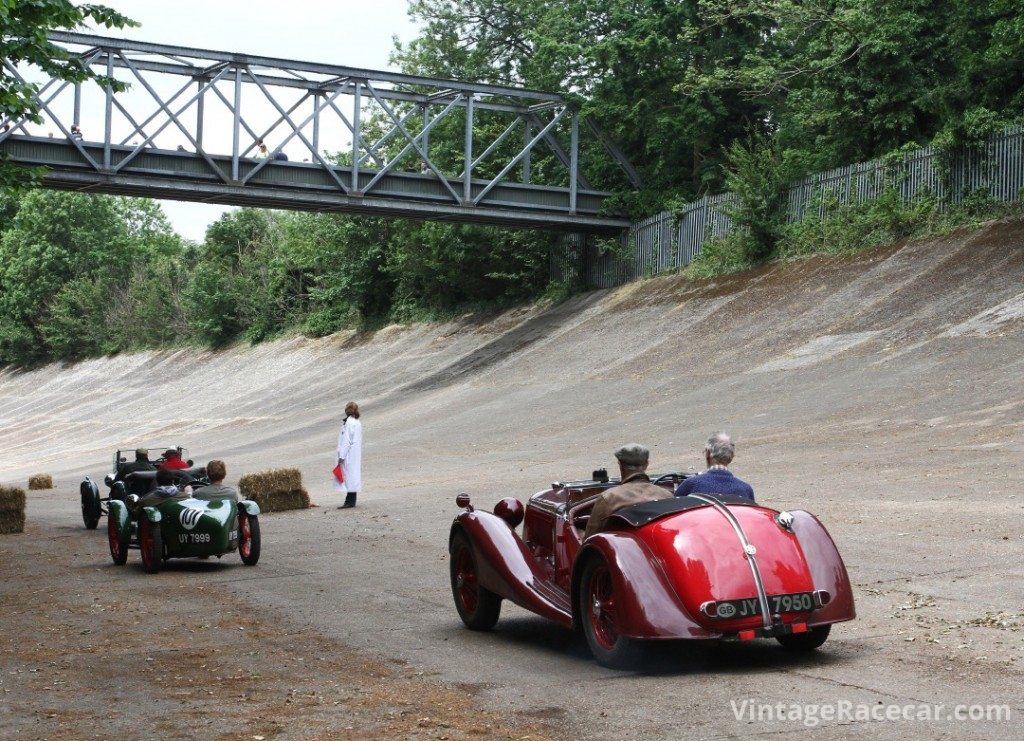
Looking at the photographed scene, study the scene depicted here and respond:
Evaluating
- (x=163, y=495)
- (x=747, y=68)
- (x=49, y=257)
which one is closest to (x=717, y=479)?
(x=163, y=495)

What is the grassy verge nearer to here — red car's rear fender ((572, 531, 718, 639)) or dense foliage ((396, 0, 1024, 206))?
dense foliage ((396, 0, 1024, 206))

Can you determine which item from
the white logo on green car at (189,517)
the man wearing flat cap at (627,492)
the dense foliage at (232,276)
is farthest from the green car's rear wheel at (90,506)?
the dense foliage at (232,276)

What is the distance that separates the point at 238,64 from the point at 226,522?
36.2m

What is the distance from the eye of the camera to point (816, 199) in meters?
42.8

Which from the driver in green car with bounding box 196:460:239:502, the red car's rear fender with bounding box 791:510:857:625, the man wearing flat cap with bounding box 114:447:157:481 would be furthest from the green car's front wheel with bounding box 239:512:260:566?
the red car's rear fender with bounding box 791:510:857:625

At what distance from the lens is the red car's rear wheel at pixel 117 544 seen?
14.6 meters

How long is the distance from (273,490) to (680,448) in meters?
8.74

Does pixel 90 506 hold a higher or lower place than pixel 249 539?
higher

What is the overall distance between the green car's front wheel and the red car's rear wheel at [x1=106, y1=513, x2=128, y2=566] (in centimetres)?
131

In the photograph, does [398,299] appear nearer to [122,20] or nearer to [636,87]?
[636,87]

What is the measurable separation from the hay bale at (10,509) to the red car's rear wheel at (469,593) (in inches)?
421

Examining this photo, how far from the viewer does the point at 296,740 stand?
644 centimetres

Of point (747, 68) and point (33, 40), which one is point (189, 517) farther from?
point (747, 68)

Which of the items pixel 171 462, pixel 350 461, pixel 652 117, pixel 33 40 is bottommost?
pixel 350 461
